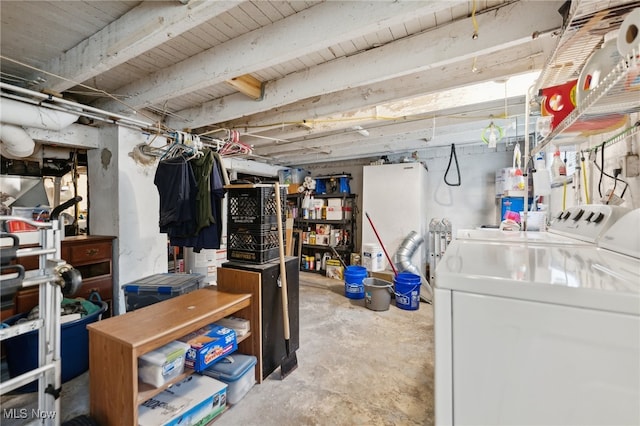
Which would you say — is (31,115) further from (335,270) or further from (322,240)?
(335,270)

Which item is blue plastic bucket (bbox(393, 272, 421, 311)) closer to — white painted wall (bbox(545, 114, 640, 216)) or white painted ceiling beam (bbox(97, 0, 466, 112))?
white painted wall (bbox(545, 114, 640, 216))

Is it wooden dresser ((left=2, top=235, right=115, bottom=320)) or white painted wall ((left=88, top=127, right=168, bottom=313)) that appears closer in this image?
wooden dresser ((left=2, top=235, right=115, bottom=320))

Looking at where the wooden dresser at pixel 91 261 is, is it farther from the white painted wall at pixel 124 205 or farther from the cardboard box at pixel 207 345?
the cardboard box at pixel 207 345

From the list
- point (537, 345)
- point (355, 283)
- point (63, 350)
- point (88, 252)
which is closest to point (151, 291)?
point (63, 350)

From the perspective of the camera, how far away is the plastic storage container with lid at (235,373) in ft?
5.62

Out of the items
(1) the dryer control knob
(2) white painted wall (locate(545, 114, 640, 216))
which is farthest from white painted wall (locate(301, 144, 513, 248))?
(1) the dryer control knob

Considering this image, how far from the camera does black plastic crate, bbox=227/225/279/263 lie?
77.6 inches

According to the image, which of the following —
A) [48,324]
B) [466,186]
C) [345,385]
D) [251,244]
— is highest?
[466,186]

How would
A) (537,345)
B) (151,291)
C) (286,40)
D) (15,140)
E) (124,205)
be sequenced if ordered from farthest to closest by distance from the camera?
(124,205) < (151,291) < (15,140) < (286,40) < (537,345)

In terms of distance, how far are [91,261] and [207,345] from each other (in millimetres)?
1894

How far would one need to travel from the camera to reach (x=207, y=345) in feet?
5.07

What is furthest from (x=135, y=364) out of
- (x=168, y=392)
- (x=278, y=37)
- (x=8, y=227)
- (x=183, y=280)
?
(x=278, y=37)

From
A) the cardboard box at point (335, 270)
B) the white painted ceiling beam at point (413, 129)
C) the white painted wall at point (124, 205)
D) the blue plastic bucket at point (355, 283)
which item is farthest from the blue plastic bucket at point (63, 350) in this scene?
the cardboard box at point (335, 270)

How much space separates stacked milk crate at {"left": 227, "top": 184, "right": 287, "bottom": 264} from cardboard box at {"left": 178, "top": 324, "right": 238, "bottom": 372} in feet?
1.74
